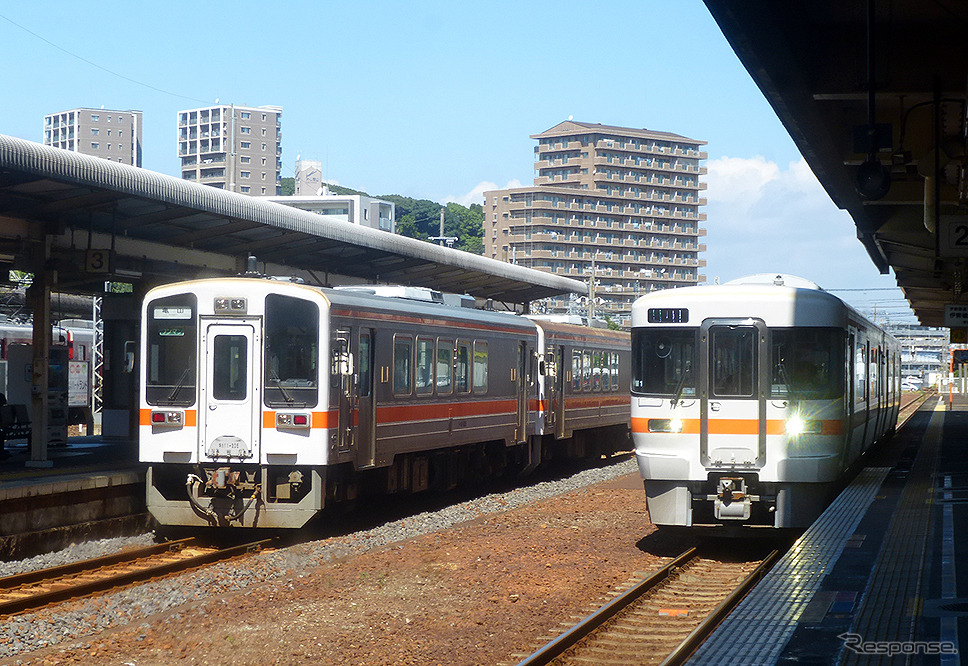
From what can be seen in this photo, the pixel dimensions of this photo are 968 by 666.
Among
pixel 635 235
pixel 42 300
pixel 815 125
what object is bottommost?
pixel 42 300

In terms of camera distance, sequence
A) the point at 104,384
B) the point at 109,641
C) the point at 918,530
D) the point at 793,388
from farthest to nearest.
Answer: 1. the point at 104,384
2. the point at 793,388
3. the point at 918,530
4. the point at 109,641

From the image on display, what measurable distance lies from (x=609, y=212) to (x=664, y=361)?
10168cm

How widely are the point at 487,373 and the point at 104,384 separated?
6.55m

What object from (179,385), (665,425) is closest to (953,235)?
(665,425)

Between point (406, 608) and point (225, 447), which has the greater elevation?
point (225, 447)

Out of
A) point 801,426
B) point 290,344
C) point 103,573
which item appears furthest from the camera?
→ point 290,344

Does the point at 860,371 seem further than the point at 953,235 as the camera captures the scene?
Yes

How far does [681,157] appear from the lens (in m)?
119

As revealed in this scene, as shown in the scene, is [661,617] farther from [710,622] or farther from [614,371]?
[614,371]

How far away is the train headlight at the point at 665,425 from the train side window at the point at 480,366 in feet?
19.1

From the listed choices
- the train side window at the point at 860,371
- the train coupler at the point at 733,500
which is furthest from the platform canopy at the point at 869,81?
the train coupler at the point at 733,500

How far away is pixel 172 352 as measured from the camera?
42.9ft

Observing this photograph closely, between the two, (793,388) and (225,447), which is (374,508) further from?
(793,388)

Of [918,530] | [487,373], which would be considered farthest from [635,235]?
[918,530]
